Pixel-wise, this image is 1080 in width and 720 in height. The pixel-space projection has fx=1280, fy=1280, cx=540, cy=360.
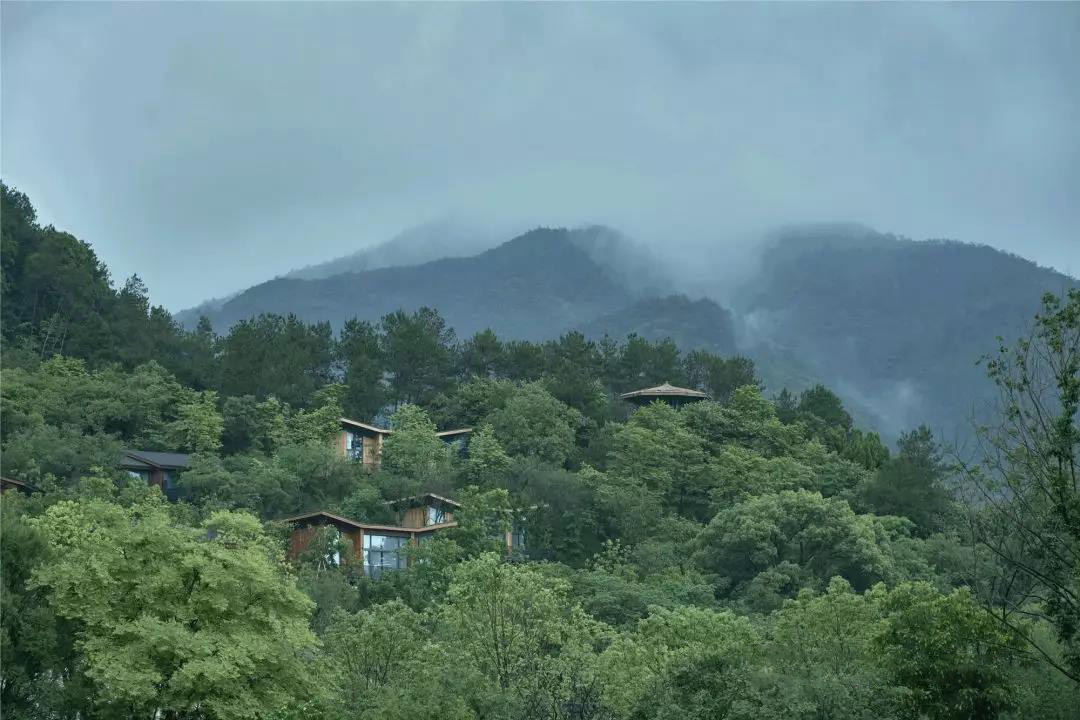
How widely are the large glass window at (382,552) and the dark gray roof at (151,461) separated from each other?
694 centimetres

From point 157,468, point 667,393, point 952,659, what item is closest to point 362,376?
point 157,468

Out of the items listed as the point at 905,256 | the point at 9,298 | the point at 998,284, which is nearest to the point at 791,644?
the point at 9,298

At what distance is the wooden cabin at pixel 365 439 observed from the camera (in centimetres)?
5062

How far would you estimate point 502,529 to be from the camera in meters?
40.8

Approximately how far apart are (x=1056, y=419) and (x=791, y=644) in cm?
884

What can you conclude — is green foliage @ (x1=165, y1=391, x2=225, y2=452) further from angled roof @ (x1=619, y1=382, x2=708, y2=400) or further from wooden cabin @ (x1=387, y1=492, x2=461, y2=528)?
angled roof @ (x1=619, y1=382, x2=708, y2=400)

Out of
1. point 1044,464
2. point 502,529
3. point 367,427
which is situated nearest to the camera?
point 1044,464

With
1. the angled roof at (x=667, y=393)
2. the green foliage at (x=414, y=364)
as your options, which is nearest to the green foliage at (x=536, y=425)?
the angled roof at (x=667, y=393)

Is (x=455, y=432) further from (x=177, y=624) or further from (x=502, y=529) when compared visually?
(x=177, y=624)

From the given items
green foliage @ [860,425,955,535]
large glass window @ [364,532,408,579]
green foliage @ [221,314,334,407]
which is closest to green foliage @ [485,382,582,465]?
large glass window @ [364,532,408,579]

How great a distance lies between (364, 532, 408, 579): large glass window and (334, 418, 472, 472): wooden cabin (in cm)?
775

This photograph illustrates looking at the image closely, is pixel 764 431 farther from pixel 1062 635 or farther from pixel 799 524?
pixel 1062 635

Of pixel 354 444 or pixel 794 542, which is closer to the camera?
pixel 794 542

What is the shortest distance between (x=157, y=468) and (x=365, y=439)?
10.3 m
